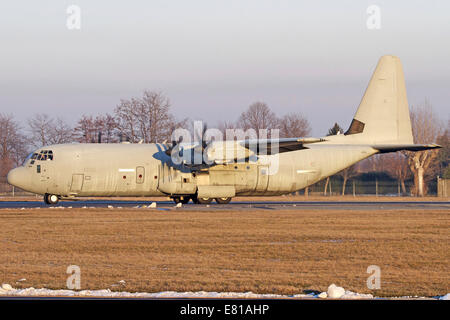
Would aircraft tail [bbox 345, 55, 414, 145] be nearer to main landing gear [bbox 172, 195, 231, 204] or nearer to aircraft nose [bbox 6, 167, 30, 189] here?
main landing gear [bbox 172, 195, 231, 204]

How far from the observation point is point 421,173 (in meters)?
69.1

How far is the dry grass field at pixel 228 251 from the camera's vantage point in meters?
12.8

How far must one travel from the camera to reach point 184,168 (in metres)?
35.8

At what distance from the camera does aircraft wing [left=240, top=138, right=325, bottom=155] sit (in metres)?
34.5

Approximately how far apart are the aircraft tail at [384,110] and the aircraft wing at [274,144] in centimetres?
594

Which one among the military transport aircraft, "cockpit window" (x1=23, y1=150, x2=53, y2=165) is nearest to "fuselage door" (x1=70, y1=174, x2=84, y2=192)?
the military transport aircraft

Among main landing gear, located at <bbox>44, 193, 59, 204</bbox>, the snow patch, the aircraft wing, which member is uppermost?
the aircraft wing

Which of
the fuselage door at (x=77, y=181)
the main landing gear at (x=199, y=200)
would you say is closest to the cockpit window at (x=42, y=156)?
the fuselage door at (x=77, y=181)

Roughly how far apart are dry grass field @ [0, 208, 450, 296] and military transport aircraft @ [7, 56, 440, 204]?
537cm

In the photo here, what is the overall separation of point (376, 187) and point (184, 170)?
119 ft

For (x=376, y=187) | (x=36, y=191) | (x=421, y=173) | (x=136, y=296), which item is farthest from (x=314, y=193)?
(x=136, y=296)

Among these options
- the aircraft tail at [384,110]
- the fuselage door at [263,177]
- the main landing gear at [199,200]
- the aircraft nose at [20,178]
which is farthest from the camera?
the aircraft tail at [384,110]

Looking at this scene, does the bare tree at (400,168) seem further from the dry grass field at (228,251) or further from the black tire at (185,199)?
the dry grass field at (228,251)

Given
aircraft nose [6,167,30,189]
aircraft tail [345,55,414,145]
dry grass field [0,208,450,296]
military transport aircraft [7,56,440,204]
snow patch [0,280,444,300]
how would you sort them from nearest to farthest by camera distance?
snow patch [0,280,444,300] < dry grass field [0,208,450,296] < military transport aircraft [7,56,440,204] < aircraft nose [6,167,30,189] < aircraft tail [345,55,414,145]
